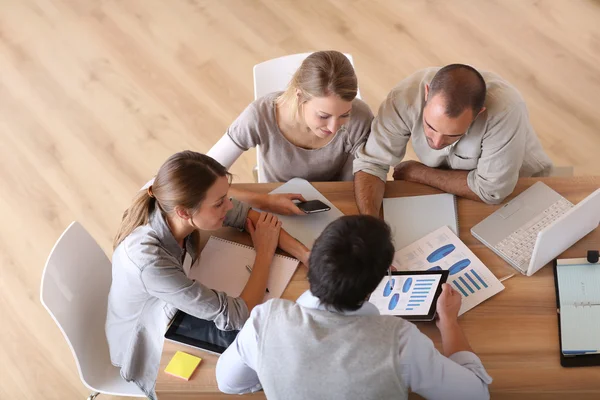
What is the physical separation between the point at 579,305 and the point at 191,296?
1.03 m

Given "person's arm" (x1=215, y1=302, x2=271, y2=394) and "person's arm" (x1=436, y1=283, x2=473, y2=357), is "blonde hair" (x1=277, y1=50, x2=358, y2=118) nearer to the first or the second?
"person's arm" (x1=436, y1=283, x2=473, y2=357)

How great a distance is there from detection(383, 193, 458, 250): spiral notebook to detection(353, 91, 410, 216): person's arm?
0.05 m

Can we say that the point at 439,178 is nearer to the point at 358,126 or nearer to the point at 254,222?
the point at 358,126

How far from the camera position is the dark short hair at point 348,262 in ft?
4.15

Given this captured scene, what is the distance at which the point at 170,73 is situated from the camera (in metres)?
3.51

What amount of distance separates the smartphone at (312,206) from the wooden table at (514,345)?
0.66 ft

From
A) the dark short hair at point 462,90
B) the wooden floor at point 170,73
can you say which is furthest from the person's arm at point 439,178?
the wooden floor at point 170,73

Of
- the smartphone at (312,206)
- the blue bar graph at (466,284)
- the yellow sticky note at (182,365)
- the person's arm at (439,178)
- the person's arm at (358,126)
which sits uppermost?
the person's arm at (358,126)

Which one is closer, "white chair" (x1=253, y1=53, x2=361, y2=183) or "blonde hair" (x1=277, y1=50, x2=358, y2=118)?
"blonde hair" (x1=277, y1=50, x2=358, y2=118)

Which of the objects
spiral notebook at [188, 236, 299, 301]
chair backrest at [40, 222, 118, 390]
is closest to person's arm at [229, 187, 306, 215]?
spiral notebook at [188, 236, 299, 301]

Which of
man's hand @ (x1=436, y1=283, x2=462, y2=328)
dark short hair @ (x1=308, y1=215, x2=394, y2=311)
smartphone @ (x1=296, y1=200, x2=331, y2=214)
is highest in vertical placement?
dark short hair @ (x1=308, y1=215, x2=394, y2=311)

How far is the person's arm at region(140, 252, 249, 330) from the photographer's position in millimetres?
1645

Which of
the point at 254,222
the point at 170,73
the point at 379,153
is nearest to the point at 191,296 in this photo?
the point at 254,222

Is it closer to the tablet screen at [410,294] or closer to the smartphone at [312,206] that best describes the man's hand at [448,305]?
the tablet screen at [410,294]
